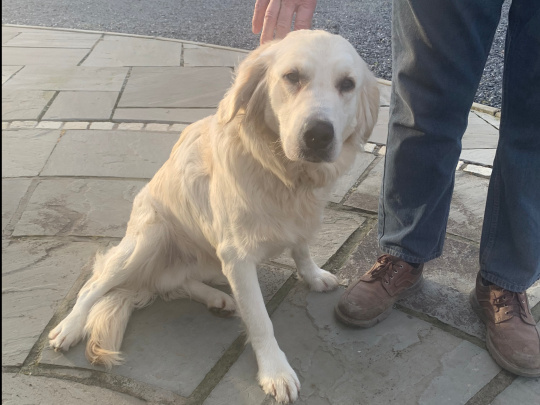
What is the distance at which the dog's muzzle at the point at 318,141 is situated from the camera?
1.63 m

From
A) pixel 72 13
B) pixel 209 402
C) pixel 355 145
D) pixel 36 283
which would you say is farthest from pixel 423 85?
pixel 72 13

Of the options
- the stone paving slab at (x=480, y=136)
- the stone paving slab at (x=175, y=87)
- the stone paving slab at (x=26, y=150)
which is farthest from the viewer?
the stone paving slab at (x=175, y=87)

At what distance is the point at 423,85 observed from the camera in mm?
1805

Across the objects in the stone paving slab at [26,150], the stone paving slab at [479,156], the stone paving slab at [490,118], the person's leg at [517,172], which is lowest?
the stone paving slab at [26,150]

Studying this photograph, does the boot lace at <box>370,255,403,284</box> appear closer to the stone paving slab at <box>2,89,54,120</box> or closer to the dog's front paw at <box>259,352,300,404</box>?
the dog's front paw at <box>259,352,300,404</box>

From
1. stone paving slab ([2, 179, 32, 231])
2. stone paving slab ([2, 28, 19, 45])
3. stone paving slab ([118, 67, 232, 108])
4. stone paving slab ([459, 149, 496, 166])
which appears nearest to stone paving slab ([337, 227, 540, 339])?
stone paving slab ([459, 149, 496, 166])

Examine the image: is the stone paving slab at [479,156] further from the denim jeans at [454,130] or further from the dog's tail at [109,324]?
the dog's tail at [109,324]

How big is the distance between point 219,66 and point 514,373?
13.9ft

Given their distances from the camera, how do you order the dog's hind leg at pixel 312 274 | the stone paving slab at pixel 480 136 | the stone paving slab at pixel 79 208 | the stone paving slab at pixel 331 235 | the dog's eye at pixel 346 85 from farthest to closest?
the stone paving slab at pixel 480 136
the stone paving slab at pixel 79 208
the stone paving slab at pixel 331 235
the dog's hind leg at pixel 312 274
the dog's eye at pixel 346 85

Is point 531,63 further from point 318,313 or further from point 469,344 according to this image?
point 318,313

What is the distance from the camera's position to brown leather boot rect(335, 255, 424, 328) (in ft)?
6.71

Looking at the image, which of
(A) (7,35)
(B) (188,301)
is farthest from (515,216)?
(A) (7,35)

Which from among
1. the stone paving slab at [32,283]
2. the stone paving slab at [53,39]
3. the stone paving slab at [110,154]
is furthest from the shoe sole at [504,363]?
the stone paving slab at [53,39]

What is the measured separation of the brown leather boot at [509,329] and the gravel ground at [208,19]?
3535 mm
